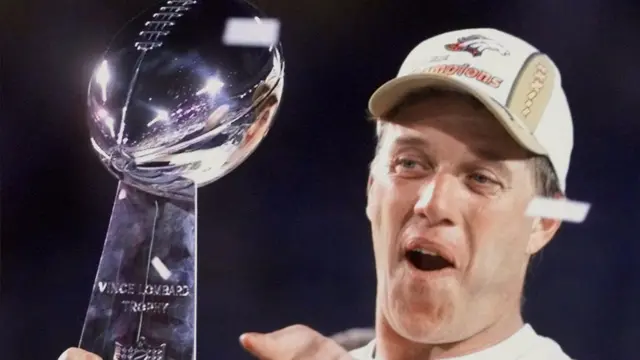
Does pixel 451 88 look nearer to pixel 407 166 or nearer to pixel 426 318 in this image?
pixel 407 166

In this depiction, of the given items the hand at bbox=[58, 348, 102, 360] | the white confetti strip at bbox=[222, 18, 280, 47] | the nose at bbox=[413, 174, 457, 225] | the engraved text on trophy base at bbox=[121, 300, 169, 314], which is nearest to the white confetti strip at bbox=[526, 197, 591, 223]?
the nose at bbox=[413, 174, 457, 225]

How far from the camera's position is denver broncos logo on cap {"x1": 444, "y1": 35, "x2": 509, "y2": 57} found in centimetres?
112

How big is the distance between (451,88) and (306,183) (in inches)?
11.0

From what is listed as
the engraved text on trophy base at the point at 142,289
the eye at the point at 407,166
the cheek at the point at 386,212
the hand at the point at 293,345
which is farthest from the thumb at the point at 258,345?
the eye at the point at 407,166

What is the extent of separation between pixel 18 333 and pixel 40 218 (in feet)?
0.63

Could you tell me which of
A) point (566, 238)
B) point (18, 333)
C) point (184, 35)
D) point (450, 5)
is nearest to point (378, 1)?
point (450, 5)

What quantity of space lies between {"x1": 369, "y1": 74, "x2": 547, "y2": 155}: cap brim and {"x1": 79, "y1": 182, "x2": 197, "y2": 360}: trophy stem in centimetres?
34

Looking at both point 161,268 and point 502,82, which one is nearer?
point 502,82

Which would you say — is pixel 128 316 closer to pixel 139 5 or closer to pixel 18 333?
pixel 18 333

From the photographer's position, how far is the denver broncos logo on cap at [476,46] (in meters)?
1.12

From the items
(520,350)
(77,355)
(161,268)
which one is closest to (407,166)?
(520,350)

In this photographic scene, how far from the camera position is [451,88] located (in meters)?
1.11

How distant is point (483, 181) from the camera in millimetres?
1124

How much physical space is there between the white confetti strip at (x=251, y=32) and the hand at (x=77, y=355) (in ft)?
1.78
